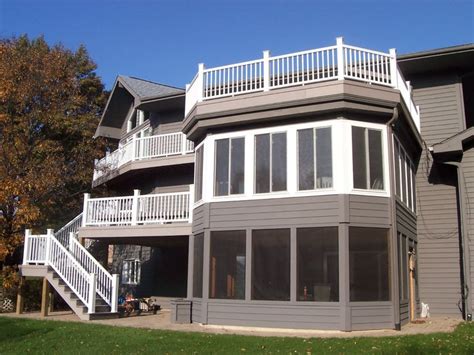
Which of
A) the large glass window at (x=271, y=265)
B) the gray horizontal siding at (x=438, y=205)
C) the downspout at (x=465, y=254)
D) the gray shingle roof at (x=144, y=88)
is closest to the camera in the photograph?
the large glass window at (x=271, y=265)

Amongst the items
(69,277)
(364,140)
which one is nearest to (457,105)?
(364,140)

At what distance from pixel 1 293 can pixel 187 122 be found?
31.2 ft

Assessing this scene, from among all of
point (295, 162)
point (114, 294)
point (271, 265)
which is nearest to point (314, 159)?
point (295, 162)

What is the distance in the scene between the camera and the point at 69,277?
1630 centimetres

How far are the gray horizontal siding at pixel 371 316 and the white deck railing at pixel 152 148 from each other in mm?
8744

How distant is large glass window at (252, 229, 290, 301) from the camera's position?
13.0 meters

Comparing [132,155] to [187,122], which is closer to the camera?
[187,122]

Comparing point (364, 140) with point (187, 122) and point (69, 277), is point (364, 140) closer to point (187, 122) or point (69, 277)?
point (187, 122)

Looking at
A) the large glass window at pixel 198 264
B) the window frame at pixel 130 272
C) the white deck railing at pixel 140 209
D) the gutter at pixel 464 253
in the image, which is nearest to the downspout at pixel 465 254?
the gutter at pixel 464 253

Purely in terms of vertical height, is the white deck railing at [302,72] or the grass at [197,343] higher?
the white deck railing at [302,72]

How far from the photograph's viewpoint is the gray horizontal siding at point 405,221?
13805 mm

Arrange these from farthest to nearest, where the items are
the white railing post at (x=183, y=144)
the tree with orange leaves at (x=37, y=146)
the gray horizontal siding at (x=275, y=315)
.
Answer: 1. the tree with orange leaves at (x=37, y=146)
2. the white railing post at (x=183, y=144)
3. the gray horizontal siding at (x=275, y=315)

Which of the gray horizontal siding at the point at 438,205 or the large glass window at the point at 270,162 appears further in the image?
the gray horizontal siding at the point at 438,205

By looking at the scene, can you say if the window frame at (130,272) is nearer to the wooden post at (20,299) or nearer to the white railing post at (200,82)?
the wooden post at (20,299)
